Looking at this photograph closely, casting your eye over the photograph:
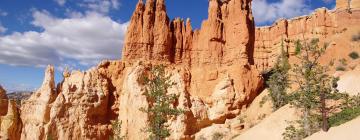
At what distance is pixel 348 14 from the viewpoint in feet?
191

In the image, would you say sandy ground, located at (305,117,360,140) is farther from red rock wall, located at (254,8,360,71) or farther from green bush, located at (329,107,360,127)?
red rock wall, located at (254,8,360,71)

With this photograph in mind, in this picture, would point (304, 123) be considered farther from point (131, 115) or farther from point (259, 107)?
point (131, 115)

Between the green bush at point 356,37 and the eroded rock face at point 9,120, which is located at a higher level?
the green bush at point 356,37

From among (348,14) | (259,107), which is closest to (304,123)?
(259,107)

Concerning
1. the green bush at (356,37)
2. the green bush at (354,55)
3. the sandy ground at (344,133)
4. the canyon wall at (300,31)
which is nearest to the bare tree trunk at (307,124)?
the sandy ground at (344,133)

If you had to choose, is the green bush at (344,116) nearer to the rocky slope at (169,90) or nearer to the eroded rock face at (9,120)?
the rocky slope at (169,90)

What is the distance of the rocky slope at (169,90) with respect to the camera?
144 feet

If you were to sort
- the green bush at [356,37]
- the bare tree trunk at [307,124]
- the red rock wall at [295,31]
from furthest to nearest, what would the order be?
1. the red rock wall at [295,31]
2. the green bush at [356,37]
3. the bare tree trunk at [307,124]

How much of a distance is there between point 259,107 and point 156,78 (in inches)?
902

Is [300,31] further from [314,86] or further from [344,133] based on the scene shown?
[344,133]

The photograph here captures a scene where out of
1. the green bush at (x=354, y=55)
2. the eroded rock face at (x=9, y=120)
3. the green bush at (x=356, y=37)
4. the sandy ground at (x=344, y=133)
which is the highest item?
the green bush at (x=356, y=37)

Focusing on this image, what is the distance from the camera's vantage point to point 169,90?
46531 mm

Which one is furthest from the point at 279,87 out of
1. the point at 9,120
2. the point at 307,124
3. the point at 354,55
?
the point at 9,120

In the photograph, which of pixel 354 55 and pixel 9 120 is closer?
pixel 9 120
